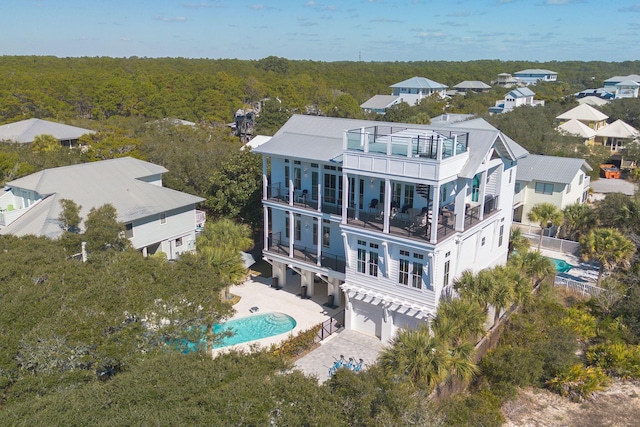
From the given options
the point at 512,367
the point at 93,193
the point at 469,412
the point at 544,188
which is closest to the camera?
the point at 469,412

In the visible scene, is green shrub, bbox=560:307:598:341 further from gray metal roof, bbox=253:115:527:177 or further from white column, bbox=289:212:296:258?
white column, bbox=289:212:296:258

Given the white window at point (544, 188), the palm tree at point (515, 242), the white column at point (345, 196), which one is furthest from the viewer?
the white window at point (544, 188)

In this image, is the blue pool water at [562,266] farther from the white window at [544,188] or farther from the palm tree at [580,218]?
the white window at [544,188]

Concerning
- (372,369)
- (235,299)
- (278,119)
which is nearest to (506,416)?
(372,369)

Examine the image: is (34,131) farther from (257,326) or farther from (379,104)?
(379,104)

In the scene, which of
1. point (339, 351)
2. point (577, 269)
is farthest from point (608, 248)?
point (339, 351)

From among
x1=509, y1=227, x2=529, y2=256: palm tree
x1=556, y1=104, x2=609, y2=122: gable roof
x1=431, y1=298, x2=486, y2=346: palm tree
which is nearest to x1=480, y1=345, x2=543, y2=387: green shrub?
x1=431, y1=298, x2=486, y2=346: palm tree

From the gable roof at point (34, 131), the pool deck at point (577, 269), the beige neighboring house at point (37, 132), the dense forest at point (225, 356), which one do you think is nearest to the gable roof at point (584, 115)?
the dense forest at point (225, 356)
